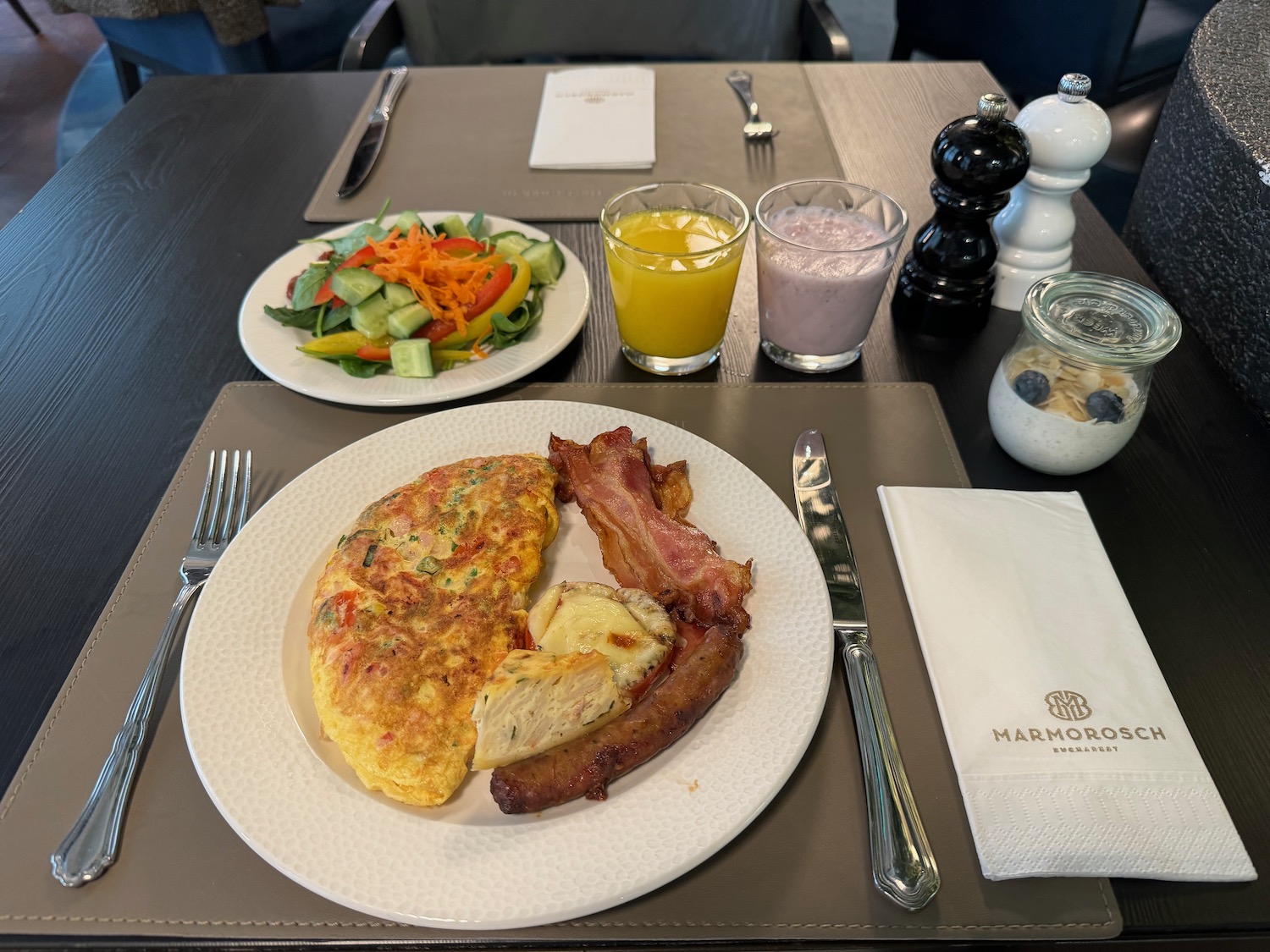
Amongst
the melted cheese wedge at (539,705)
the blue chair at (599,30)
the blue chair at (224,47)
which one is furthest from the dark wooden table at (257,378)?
the blue chair at (224,47)

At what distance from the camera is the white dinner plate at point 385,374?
5.17 feet

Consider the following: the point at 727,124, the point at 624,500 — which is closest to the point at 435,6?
the point at 727,124

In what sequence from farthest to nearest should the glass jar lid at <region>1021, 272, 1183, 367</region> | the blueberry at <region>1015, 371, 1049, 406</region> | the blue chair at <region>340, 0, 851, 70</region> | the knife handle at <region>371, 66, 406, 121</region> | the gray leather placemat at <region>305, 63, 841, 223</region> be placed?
the blue chair at <region>340, 0, 851, 70</region> → the knife handle at <region>371, 66, 406, 121</region> → the gray leather placemat at <region>305, 63, 841, 223</region> → the blueberry at <region>1015, 371, 1049, 406</region> → the glass jar lid at <region>1021, 272, 1183, 367</region>

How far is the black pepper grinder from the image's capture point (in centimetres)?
157

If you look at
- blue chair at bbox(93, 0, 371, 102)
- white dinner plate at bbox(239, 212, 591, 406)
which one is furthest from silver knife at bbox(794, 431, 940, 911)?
blue chair at bbox(93, 0, 371, 102)

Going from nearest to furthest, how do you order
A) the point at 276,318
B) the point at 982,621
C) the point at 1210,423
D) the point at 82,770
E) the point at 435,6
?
1. the point at 82,770
2. the point at 982,621
3. the point at 1210,423
4. the point at 276,318
5. the point at 435,6

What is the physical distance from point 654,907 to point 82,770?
775 millimetres

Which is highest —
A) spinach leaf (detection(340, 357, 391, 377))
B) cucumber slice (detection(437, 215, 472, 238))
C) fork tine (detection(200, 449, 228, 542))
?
cucumber slice (detection(437, 215, 472, 238))

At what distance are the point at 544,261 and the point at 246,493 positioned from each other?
81 centimetres

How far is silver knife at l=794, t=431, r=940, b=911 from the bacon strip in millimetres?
174

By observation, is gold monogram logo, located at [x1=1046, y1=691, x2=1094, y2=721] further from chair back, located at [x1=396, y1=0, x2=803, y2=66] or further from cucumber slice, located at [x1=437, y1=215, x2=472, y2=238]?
chair back, located at [x1=396, y1=0, x2=803, y2=66]

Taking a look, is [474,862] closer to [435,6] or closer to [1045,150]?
[1045,150]

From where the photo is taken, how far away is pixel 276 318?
67.1 inches

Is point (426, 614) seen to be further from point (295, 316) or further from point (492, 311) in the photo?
point (295, 316)
